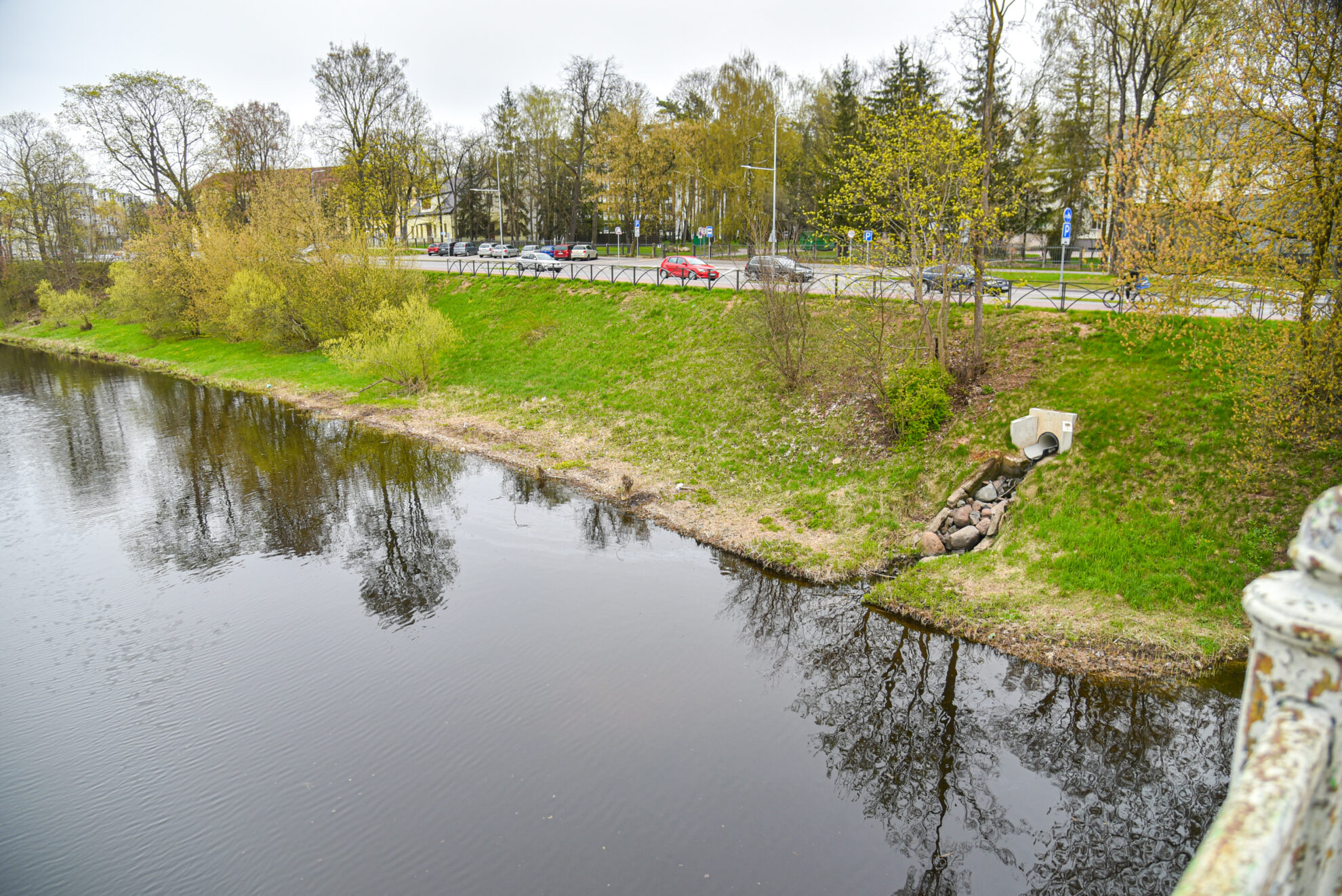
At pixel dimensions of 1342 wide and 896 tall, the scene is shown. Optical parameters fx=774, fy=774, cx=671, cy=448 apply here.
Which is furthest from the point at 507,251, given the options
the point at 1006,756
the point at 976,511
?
the point at 1006,756

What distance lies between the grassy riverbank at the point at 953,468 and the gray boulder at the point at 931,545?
0.46m

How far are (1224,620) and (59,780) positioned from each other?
16.5 m

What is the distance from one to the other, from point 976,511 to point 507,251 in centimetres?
4769

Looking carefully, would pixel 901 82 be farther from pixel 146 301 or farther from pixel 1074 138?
A: pixel 146 301

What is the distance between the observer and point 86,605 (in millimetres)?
14539

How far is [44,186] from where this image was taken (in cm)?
5206

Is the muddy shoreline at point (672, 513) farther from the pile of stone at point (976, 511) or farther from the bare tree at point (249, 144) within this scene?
the bare tree at point (249, 144)

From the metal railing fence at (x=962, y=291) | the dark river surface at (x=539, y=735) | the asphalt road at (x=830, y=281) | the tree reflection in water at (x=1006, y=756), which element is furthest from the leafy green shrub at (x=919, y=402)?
the tree reflection in water at (x=1006, y=756)

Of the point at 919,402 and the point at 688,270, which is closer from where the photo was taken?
the point at 919,402

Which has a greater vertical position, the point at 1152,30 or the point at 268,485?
the point at 1152,30

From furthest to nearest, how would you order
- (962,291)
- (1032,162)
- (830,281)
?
1. (1032,162)
2. (830,281)
3. (962,291)

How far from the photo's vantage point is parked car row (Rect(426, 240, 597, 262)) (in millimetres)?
51031

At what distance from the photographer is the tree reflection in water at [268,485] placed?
1656cm

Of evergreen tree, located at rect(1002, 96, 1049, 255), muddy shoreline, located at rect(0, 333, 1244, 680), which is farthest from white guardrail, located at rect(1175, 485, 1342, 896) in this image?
evergreen tree, located at rect(1002, 96, 1049, 255)
